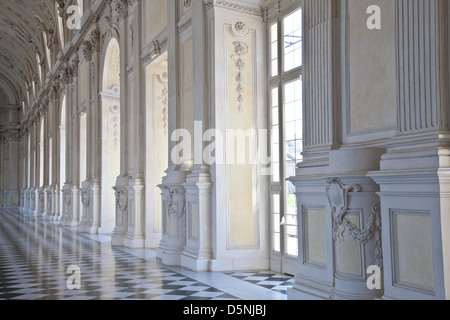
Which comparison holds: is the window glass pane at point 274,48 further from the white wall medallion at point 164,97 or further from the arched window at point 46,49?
the arched window at point 46,49

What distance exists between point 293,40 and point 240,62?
113 cm

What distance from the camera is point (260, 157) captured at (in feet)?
30.9

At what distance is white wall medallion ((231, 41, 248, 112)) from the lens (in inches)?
372

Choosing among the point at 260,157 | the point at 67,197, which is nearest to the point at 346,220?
the point at 260,157

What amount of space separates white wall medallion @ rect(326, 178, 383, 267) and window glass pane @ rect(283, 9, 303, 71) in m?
3.56

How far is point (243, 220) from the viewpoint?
931 cm

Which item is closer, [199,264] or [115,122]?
[199,264]

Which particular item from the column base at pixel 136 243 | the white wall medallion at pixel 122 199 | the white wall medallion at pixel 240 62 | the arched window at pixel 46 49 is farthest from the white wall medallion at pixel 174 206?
the arched window at pixel 46 49

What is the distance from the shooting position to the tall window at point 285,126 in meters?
8.74

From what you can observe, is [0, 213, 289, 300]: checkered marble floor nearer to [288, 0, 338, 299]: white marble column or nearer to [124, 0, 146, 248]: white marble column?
[288, 0, 338, 299]: white marble column

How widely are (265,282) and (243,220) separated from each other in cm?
153

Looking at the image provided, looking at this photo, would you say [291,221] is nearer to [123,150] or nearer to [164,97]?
[164,97]
